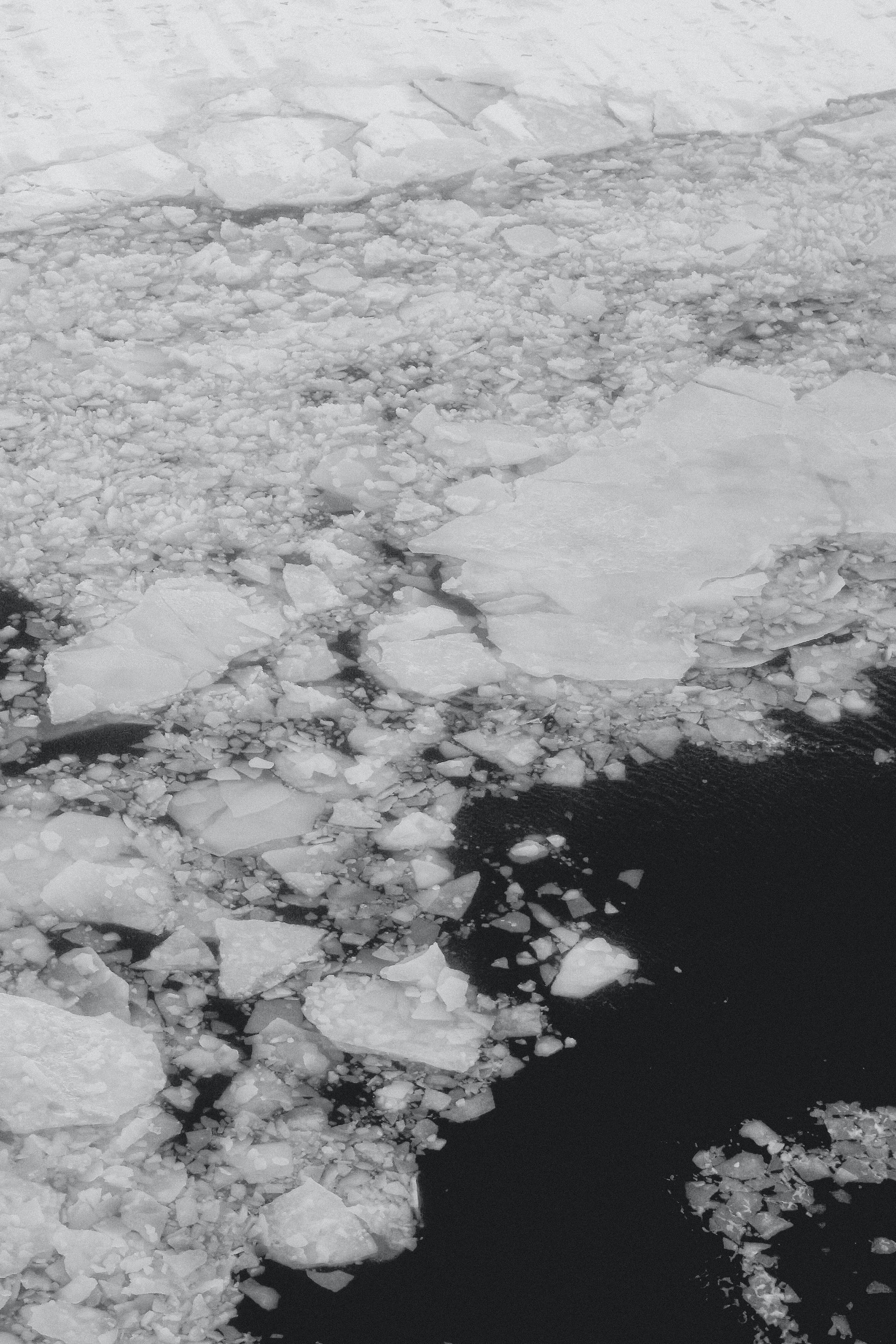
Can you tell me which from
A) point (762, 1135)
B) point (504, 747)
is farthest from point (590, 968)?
point (504, 747)

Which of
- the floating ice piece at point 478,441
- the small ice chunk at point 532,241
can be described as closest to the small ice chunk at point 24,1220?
the floating ice piece at point 478,441

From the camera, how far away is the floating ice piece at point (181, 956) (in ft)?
5.00

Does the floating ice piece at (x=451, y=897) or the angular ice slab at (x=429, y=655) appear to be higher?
the angular ice slab at (x=429, y=655)

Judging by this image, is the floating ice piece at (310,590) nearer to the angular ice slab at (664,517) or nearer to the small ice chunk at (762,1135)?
the angular ice slab at (664,517)

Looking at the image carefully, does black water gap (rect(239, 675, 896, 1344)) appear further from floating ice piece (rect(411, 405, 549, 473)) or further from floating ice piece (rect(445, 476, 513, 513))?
floating ice piece (rect(411, 405, 549, 473))

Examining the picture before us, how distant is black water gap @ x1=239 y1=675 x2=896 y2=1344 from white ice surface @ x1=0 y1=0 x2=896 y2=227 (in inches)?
82.8

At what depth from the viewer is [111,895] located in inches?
62.9

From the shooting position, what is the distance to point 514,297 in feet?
9.30

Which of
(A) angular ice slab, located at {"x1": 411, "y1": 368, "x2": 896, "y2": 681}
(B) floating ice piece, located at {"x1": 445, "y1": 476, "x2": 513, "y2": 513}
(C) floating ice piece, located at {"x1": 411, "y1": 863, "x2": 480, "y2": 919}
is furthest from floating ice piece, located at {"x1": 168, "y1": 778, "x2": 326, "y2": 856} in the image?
(B) floating ice piece, located at {"x1": 445, "y1": 476, "x2": 513, "y2": 513}

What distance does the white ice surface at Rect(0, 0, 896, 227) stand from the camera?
3.27m

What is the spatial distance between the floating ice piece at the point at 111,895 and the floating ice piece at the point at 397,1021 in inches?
9.6

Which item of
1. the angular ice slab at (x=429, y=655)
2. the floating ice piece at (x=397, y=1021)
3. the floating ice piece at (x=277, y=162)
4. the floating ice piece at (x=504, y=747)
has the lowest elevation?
the floating ice piece at (x=397, y=1021)

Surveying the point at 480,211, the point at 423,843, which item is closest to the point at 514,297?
the point at 480,211

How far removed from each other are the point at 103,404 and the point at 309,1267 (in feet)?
5.74
